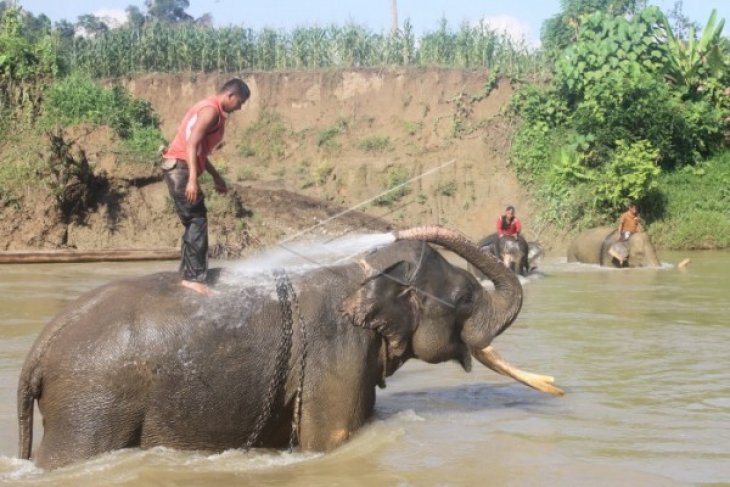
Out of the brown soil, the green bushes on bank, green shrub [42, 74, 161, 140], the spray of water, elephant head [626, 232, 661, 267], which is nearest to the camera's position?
the spray of water

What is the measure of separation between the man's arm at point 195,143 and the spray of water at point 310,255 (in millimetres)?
540

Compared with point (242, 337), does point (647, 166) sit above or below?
above

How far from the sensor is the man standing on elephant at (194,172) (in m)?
5.86

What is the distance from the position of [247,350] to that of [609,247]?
1694 centimetres

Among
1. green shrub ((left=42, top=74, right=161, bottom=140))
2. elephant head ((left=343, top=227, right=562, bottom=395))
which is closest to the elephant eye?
elephant head ((left=343, top=227, right=562, bottom=395))

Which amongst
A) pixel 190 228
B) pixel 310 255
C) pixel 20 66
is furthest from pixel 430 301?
pixel 20 66

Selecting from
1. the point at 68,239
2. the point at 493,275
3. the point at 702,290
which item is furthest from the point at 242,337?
the point at 68,239

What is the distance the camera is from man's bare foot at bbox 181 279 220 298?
19.1 ft

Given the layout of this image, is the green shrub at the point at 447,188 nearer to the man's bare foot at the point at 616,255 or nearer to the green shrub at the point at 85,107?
the green shrub at the point at 85,107

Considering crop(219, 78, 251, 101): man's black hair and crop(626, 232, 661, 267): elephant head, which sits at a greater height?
crop(219, 78, 251, 101): man's black hair

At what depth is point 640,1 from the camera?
129 ft

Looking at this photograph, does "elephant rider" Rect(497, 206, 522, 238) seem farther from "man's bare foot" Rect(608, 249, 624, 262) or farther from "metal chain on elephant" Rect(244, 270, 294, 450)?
Answer: "metal chain on elephant" Rect(244, 270, 294, 450)

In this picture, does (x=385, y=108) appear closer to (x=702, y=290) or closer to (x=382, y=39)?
(x=382, y=39)

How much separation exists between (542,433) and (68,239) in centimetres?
1755
